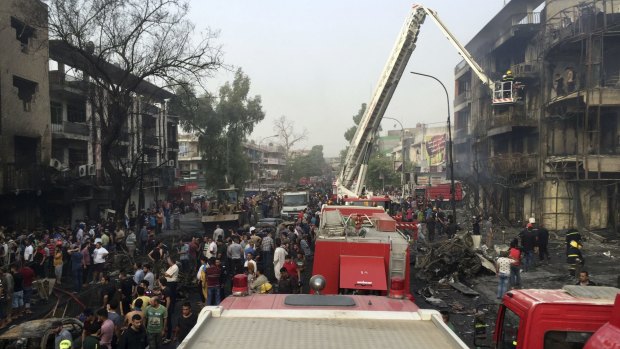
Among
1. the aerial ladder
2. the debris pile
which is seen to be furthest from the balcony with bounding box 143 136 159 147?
the debris pile

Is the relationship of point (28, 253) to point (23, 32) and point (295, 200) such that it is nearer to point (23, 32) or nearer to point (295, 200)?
point (23, 32)

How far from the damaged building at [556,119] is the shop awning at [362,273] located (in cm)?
1868

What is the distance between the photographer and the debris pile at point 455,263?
16.7 meters

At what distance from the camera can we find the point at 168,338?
10336mm

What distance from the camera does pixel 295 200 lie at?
35.4 metres

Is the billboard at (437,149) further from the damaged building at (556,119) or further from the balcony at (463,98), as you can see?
the damaged building at (556,119)

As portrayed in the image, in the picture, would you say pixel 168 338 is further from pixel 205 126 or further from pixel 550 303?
pixel 205 126

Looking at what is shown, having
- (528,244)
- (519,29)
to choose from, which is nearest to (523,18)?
(519,29)

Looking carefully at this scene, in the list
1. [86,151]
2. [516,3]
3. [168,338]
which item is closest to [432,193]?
[516,3]

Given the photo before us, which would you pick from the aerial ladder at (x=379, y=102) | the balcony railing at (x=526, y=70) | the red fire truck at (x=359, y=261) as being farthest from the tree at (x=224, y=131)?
the red fire truck at (x=359, y=261)

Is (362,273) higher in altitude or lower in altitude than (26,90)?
lower

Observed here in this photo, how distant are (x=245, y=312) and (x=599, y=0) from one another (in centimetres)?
2676

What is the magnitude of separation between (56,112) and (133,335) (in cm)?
2914

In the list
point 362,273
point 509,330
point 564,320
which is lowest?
point 362,273
